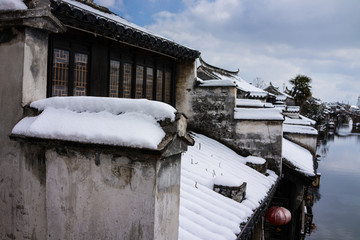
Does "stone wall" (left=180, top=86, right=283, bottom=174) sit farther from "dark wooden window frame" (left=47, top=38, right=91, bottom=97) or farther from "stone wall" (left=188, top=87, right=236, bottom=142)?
"dark wooden window frame" (left=47, top=38, right=91, bottom=97)

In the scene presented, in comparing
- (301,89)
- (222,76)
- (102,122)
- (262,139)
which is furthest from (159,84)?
(301,89)

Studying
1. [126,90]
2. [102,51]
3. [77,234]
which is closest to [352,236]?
[126,90]

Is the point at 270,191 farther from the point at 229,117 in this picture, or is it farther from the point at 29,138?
the point at 29,138

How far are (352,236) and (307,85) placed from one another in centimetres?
2772

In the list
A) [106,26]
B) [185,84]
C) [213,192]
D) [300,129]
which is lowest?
[213,192]

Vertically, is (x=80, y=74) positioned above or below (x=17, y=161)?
above

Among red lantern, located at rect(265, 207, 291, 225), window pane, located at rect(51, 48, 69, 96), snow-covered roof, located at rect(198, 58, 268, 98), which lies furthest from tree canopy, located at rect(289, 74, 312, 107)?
window pane, located at rect(51, 48, 69, 96)

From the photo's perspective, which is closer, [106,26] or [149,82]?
[106,26]

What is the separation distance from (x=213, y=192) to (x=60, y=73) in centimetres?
406

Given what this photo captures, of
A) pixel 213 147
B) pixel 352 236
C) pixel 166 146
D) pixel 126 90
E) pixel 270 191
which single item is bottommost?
pixel 352 236

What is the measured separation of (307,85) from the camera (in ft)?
140

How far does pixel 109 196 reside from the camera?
2.72 meters

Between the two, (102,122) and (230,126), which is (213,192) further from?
(230,126)

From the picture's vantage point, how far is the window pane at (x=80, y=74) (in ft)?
21.4
